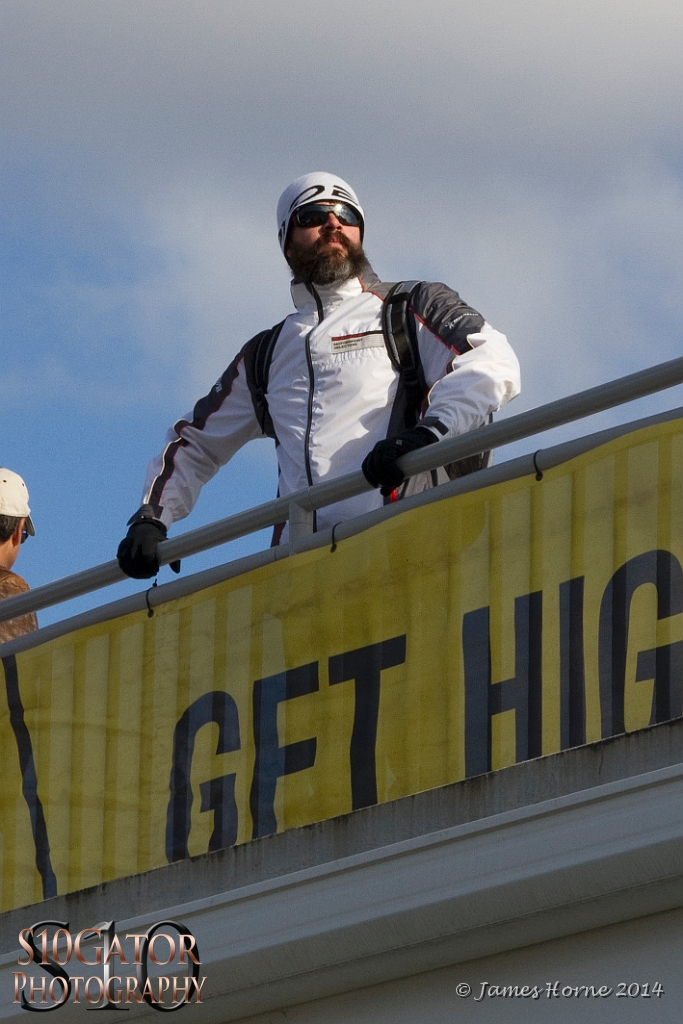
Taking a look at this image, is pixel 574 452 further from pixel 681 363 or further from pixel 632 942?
pixel 632 942

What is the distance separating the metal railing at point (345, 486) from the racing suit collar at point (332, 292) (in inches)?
43.0

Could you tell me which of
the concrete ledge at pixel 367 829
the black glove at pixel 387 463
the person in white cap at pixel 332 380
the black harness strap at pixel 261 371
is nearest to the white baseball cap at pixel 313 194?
the person in white cap at pixel 332 380

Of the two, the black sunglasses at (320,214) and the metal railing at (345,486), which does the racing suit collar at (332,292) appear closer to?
the black sunglasses at (320,214)

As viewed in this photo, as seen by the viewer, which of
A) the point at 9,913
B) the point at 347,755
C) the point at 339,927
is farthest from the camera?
the point at 9,913

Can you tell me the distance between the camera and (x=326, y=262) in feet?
22.4

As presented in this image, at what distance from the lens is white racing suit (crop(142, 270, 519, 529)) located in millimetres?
6117

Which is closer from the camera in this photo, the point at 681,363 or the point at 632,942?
the point at 632,942

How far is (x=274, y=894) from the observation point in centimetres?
511

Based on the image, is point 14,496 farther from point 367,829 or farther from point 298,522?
point 367,829

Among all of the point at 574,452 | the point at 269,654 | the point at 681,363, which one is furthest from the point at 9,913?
the point at 681,363

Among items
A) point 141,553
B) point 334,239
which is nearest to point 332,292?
point 334,239

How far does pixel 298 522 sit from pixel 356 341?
3.28 feet

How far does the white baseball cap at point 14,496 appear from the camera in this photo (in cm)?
739

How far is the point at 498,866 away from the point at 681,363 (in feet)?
4.31
